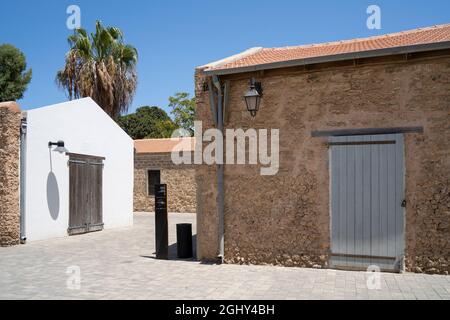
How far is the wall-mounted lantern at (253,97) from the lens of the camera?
7657 millimetres

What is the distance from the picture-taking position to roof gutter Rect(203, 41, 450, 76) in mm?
6605

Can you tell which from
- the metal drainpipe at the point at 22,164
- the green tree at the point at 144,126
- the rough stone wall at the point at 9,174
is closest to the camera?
the rough stone wall at the point at 9,174

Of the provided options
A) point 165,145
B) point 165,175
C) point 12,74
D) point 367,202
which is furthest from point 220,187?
point 12,74

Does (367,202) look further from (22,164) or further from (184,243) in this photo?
(22,164)

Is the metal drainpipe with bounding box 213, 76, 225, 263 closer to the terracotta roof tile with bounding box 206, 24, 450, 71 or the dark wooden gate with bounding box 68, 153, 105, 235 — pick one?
the terracotta roof tile with bounding box 206, 24, 450, 71

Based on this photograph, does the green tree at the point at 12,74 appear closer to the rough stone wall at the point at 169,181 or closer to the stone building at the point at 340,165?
the rough stone wall at the point at 169,181

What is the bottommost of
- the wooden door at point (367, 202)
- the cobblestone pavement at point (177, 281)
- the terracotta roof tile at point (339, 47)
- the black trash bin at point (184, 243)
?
the cobblestone pavement at point (177, 281)

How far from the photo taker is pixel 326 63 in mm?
7484

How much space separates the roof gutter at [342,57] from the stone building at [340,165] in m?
0.02

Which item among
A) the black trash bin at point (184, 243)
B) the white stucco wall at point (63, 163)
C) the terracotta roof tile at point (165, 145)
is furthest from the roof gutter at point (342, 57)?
the terracotta roof tile at point (165, 145)

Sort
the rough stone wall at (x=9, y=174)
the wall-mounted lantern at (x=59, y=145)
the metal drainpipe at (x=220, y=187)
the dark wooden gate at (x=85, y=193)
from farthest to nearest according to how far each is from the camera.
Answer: the dark wooden gate at (x=85, y=193)
the wall-mounted lantern at (x=59, y=145)
the rough stone wall at (x=9, y=174)
the metal drainpipe at (x=220, y=187)

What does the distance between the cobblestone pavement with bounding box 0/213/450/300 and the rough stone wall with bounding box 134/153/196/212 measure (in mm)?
12760

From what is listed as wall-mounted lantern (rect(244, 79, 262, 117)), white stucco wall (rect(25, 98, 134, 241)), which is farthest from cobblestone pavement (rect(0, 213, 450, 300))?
wall-mounted lantern (rect(244, 79, 262, 117))
